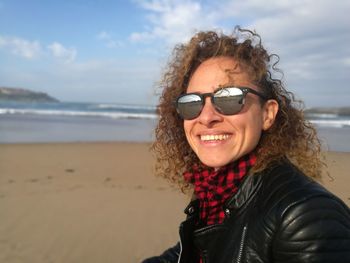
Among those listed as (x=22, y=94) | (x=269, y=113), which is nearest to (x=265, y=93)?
(x=269, y=113)

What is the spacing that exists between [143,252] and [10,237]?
6.05ft

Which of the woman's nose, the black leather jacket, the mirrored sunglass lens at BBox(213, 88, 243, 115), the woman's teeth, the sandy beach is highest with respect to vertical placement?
the mirrored sunglass lens at BBox(213, 88, 243, 115)

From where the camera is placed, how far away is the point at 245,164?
1.85 m

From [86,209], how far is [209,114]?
4.73 metres

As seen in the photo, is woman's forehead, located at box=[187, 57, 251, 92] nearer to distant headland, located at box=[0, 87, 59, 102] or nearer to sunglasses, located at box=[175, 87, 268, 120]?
sunglasses, located at box=[175, 87, 268, 120]

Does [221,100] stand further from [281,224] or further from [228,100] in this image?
[281,224]

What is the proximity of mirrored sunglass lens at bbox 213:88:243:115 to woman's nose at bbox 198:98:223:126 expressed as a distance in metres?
0.04

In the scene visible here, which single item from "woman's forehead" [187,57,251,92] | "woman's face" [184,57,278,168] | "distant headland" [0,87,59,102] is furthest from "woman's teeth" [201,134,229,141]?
"distant headland" [0,87,59,102]

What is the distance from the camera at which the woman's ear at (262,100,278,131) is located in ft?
6.49

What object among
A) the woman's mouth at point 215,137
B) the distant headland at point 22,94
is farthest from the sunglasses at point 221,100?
the distant headland at point 22,94

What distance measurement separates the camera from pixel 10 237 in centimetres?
496

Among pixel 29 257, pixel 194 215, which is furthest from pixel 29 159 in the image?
Result: pixel 194 215

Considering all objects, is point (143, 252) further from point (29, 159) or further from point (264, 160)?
point (29, 159)

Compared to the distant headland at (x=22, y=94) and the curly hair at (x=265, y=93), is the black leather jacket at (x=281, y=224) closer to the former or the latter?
the curly hair at (x=265, y=93)
